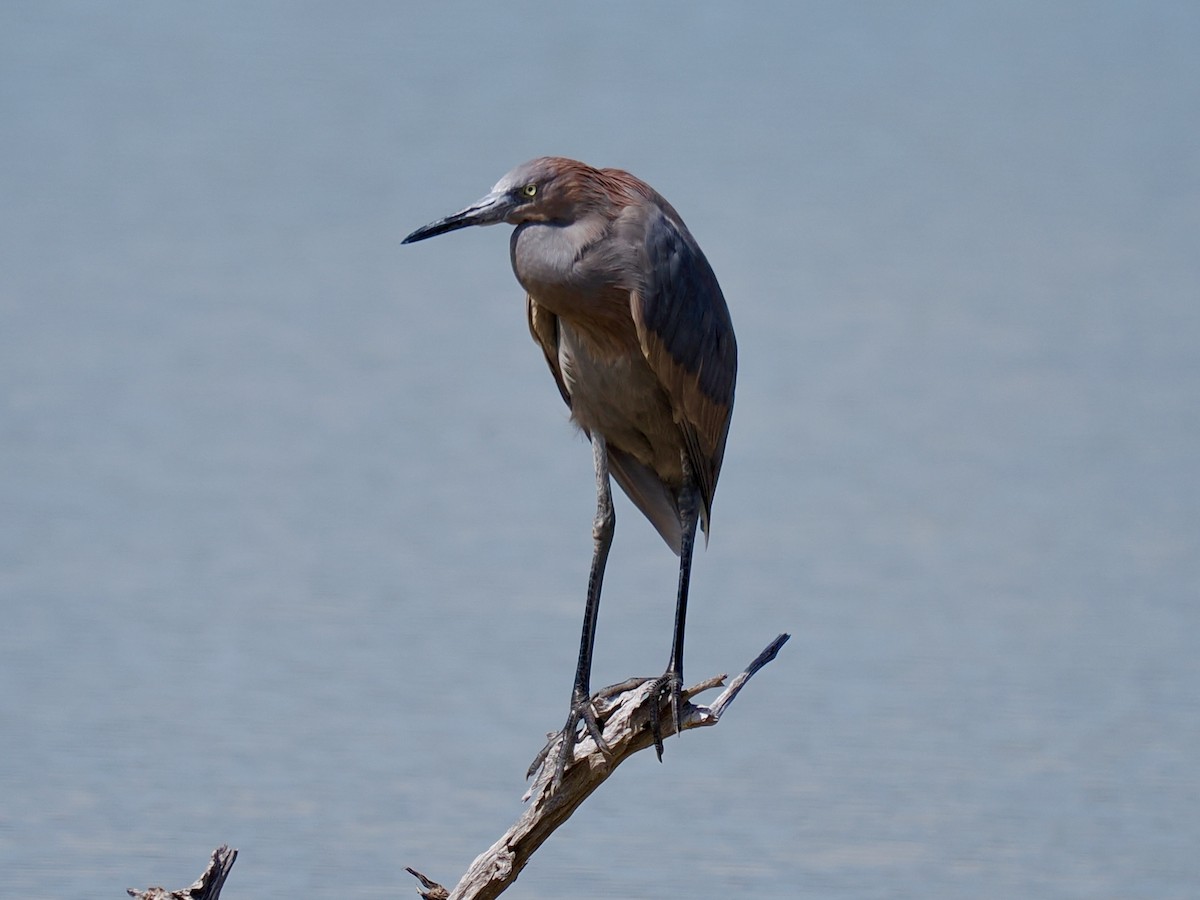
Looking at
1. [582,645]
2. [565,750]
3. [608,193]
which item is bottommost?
[565,750]

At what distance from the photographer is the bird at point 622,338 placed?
131 inches

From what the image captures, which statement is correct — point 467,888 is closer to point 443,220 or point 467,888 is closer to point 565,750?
point 565,750

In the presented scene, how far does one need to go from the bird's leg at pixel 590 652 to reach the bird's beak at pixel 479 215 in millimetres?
641

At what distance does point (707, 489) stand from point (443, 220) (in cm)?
100

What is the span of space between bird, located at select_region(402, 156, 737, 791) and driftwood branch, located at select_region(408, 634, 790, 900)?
0.09 ft

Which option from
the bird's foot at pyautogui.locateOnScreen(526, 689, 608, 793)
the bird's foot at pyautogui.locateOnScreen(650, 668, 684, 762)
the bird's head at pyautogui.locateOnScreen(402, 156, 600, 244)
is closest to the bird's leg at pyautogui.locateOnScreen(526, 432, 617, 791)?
the bird's foot at pyautogui.locateOnScreen(526, 689, 608, 793)

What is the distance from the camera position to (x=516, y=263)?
3.36 meters

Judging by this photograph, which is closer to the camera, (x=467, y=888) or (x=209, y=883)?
(x=209, y=883)

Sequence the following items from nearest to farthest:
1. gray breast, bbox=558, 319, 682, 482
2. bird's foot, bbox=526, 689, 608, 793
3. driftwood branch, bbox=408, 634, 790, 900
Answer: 1. driftwood branch, bbox=408, 634, 790, 900
2. bird's foot, bbox=526, 689, 608, 793
3. gray breast, bbox=558, 319, 682, 482

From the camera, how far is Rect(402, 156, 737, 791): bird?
332 cm

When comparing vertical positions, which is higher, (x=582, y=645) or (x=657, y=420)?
(x=657, y=420)

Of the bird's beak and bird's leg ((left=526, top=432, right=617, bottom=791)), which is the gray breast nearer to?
bird's leg ((left=526, top=432, right=617, bottom=791))

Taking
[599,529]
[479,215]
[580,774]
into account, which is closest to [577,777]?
[580,774]

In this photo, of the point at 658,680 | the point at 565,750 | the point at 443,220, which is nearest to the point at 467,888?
the point at 565,750
